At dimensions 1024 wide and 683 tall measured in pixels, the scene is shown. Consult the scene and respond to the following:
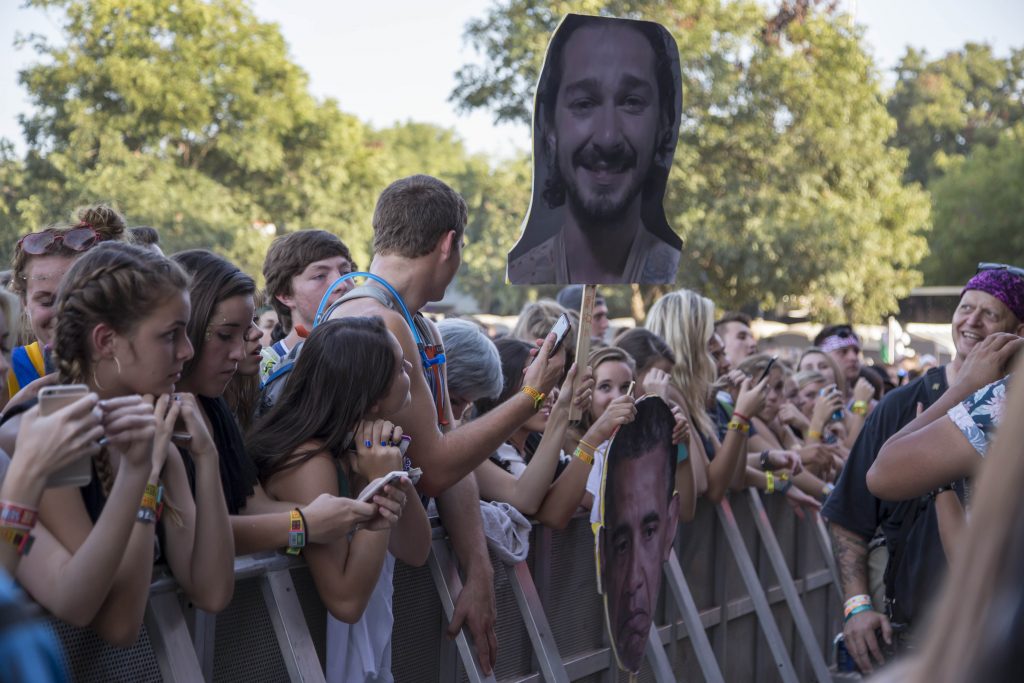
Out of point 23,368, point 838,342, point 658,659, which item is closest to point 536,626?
point 658,659

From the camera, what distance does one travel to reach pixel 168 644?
9.76 ft

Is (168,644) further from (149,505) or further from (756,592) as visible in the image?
(756,592)

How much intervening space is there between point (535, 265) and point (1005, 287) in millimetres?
1774

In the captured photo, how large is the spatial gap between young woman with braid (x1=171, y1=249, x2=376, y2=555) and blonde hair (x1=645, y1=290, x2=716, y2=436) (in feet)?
10.8

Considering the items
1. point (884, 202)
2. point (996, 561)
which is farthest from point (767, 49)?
point (996, 561)

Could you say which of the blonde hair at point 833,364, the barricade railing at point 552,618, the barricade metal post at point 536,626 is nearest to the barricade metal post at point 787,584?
the barricade railing at point 552,618

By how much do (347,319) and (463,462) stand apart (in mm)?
626

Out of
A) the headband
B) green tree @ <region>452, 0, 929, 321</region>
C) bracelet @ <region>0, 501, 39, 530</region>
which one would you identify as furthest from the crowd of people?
green tree @ <region>452, 0, 929, 321</region>

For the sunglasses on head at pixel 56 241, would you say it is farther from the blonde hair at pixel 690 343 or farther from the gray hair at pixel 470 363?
the blonde hair at pixel 690 343

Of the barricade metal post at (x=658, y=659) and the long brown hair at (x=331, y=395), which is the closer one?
the long brown hair at (x=331, y=395)

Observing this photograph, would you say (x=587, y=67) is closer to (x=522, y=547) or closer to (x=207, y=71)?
(x=522, y=547)

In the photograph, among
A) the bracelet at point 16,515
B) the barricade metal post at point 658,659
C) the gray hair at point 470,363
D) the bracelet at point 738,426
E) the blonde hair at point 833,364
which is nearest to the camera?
the bracelet at point 16,515

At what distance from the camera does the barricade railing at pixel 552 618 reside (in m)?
3.03

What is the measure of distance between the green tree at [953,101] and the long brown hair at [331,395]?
67.3 meters
